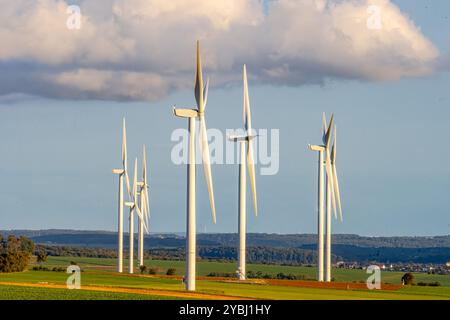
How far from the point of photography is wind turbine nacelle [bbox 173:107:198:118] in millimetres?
82312

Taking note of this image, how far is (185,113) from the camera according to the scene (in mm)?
82750

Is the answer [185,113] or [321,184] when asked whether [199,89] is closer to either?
[185,113]

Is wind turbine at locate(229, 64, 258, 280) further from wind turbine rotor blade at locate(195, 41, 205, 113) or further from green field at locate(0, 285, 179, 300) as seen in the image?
green field at locate(0, 285, 179, 300)

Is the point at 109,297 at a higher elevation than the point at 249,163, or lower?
lower

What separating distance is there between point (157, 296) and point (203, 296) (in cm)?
348

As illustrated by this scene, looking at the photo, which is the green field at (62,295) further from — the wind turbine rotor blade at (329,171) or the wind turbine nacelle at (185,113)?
the wind turbine rotor blade at (329,171)

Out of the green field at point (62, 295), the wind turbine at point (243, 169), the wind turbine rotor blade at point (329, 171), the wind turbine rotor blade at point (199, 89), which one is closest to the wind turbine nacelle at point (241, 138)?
the wind turbine at point (243, 169)

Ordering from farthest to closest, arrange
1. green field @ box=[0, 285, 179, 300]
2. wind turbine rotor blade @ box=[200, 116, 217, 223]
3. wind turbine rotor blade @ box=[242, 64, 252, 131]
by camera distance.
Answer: wind turbine rotor blade @ box=[242, 64, 252, 131] < wind turbine rotor blade @ box=[200, 116, 217, 223] < green field @ box=[0, 285, 179, 300]

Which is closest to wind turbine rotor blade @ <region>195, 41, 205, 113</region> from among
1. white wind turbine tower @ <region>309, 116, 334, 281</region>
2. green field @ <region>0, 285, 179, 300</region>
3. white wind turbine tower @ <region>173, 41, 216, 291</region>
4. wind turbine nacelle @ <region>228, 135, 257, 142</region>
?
white wind turbine tower @ <region>173, 41, 216, 291</region>

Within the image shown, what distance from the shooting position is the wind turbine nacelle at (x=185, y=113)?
8231cm
